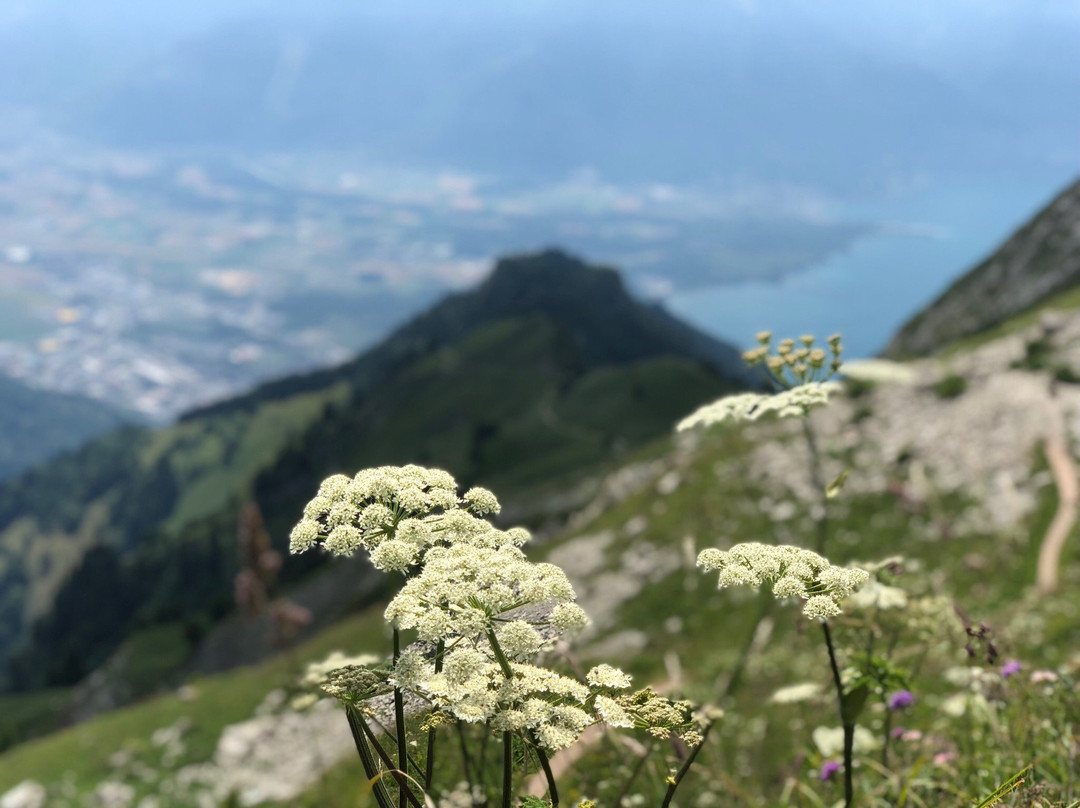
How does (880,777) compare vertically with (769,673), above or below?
above

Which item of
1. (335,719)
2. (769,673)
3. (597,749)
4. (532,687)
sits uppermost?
(532,687)

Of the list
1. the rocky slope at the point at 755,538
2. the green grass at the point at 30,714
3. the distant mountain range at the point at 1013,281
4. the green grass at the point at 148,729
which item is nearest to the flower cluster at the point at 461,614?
the rocky slope at the point at 755,538

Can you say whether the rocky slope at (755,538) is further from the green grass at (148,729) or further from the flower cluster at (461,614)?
the flower cluster at (461,614)

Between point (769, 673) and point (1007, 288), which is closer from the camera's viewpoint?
point (769, 673)

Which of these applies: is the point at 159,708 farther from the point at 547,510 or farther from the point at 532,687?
the point at 532,687

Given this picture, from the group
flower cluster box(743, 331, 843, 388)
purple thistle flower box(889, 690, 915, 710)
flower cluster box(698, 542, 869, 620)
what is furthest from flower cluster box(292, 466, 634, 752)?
flower cluster box(743, 331, 843, 388)

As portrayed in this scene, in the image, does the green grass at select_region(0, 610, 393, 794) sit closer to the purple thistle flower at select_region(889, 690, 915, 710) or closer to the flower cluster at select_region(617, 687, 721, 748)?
the purple thistle flower at select_region(889, 690, 915, 710)

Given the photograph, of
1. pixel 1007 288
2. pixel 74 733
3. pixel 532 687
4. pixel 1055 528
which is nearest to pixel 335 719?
pixel 74 733
